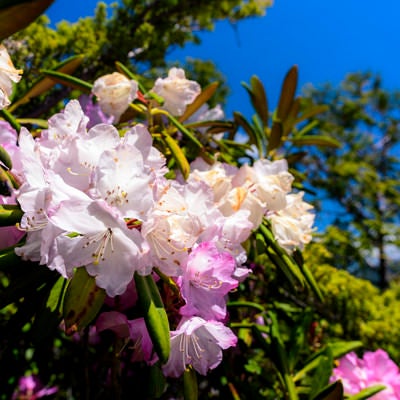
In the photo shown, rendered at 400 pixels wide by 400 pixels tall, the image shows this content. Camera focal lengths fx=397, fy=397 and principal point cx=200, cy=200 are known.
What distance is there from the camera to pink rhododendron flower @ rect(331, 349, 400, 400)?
1187 mm

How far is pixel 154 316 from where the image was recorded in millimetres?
554

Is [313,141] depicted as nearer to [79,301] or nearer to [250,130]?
[250,130]

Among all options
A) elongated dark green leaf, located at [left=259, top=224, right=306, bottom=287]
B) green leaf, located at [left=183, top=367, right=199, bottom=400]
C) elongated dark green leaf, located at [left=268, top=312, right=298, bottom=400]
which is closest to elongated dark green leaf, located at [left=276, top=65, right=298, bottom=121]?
elongated dark green leaf, located at [left=259, top=224, right=306, bottom=287]

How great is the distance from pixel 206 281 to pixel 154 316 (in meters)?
0.12

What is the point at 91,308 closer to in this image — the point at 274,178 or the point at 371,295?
the point at 274,178

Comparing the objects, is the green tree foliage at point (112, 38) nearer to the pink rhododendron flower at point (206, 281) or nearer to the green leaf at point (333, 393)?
the pink rhododendron flower at point (206, 281)

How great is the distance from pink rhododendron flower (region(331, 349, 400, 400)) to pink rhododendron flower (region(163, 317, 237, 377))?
0.69 m

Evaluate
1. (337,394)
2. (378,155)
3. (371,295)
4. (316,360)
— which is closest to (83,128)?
(337,394)

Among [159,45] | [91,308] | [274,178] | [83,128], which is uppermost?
[159,45]

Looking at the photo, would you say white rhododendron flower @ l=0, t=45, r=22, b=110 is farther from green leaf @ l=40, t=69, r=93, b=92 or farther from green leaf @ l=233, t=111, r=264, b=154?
green leaf @ l=233, t=111, r=264, b=154

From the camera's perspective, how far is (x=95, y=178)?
0.56 meters

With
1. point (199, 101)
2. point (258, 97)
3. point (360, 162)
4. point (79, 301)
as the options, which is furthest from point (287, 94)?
point (360, 162)

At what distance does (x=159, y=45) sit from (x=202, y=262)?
1.80m

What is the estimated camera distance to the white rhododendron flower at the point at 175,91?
3.50 feet
